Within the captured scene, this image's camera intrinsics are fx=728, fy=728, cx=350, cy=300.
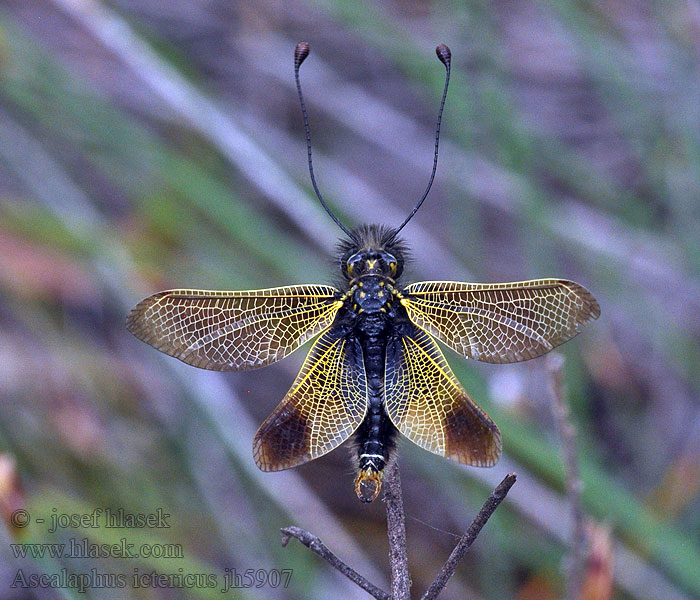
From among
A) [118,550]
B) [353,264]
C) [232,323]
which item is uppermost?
[353,264]

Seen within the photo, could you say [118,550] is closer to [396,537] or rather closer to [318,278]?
[318,278]

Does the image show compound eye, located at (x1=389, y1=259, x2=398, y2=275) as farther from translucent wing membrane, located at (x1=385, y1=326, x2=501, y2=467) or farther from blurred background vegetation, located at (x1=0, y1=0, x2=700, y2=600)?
blurred background vegetation, located at (x1=0, y1=0, x2=700, y2=600)

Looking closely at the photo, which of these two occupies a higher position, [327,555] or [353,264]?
[353,264]

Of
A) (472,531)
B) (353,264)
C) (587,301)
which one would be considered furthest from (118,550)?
(587,301)

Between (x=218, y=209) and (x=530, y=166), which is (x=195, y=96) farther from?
(x=530, y=166)

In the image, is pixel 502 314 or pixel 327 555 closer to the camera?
pixel 327 555

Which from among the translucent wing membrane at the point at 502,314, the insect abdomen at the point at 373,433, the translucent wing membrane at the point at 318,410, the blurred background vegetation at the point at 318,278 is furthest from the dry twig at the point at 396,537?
the blurred background vegetation at the point at 318,278

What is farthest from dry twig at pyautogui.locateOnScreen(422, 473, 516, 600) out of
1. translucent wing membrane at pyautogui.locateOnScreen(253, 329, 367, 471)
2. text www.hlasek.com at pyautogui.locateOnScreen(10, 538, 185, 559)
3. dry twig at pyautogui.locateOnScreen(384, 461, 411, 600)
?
text www.hlasek.com at pyautogui.locateOnScreen(10, 538, 185, 559)

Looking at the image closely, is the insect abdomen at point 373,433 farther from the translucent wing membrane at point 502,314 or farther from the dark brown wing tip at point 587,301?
the dark brown wing tip at point 587,301
